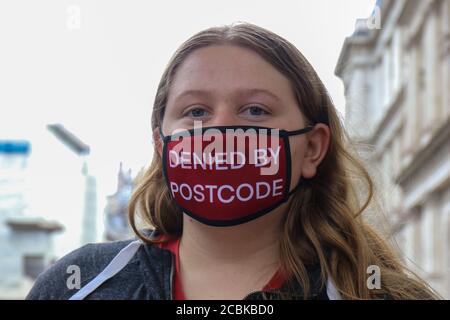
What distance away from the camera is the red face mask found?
1.41 metres

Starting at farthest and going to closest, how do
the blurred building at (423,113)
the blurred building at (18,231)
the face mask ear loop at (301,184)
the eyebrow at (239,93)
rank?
the blurred building at (423,113)
the blurred building at (18,231)
the face mask ear loop at (301,184)
the eyebrow at (239,93)

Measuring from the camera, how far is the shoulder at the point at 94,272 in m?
1.44

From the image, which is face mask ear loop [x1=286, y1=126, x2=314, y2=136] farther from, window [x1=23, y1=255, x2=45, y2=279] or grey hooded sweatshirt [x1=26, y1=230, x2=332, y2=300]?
window [x1=23, y1=255, x2=45, y2=279]

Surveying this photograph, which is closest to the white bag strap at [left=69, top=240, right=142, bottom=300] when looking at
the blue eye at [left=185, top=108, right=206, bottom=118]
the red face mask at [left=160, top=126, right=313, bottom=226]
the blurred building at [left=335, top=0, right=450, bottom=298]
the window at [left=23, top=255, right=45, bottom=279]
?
the red face mask at [left=160, top=126, right=313, bottom=226]

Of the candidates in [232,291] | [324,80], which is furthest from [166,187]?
[324,80]

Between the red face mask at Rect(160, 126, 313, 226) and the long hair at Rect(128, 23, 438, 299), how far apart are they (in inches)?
3.0

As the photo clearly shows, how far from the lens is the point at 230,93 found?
1373mm

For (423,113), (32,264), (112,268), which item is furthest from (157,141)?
(423,113)

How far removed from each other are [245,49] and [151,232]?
377mm

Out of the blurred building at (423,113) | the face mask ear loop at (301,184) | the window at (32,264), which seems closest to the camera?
the face mask ear loop at (301,184)

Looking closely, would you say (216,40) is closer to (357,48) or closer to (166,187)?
(166,187)

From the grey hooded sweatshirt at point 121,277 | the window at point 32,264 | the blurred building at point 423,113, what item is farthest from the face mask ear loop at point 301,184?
the blurred building at point 423,113

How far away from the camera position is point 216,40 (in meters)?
1.41

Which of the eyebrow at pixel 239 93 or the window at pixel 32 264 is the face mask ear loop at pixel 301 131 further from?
the window at pixel 32 264
